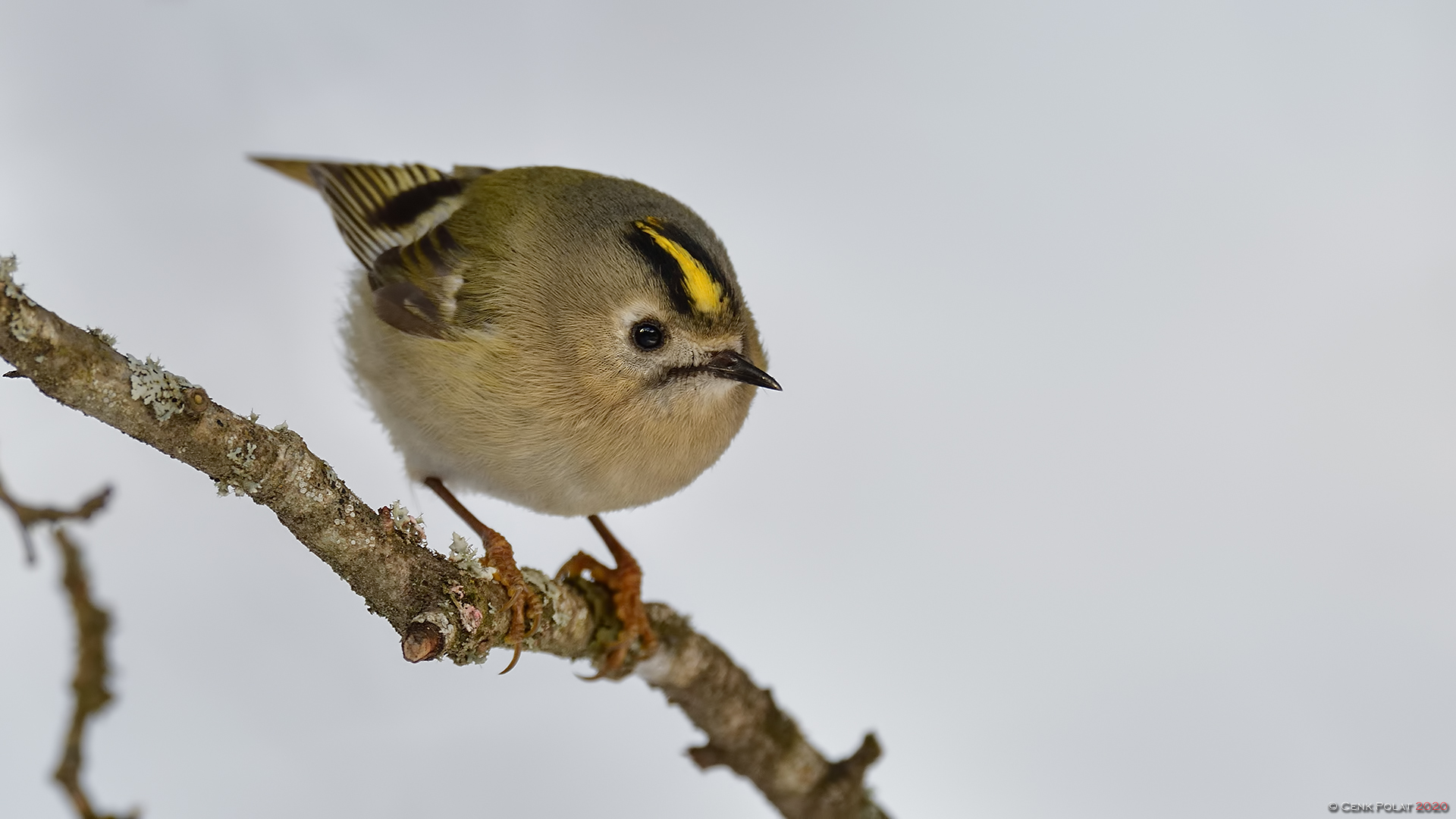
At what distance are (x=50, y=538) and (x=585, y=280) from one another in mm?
986

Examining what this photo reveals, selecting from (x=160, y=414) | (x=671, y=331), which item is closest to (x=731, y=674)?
(x=671, y=331)

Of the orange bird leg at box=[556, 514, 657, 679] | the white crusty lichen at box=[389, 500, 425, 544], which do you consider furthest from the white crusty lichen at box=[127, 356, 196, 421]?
the orange bird leg at box=[556, 514, 657, 679]

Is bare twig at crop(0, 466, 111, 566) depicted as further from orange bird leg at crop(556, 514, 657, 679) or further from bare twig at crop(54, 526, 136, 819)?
orange bird leg at crop(556, 514, 657, 679)

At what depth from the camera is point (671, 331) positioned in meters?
1.89

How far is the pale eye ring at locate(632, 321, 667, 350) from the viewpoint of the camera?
1.90 m

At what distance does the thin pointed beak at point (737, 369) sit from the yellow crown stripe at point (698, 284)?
0.08 meters

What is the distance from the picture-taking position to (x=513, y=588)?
6.12ft

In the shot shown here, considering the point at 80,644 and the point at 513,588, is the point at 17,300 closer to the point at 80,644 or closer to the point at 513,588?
the point at 80,644

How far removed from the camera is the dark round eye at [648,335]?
1.90 meters

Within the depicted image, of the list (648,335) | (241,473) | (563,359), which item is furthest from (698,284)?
(241,473)

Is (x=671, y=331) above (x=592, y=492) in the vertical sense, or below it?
above

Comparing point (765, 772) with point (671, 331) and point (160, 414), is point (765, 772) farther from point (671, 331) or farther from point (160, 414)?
point (160, 414)

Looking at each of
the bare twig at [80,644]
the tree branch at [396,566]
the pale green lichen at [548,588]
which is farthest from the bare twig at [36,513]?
the pale green lichen at [548,588]

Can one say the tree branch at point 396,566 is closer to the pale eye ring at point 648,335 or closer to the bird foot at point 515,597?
the bird foot at point 515,597
